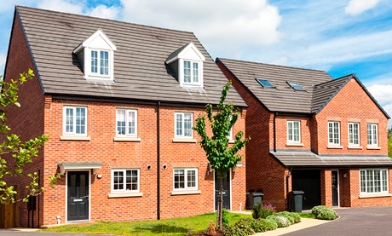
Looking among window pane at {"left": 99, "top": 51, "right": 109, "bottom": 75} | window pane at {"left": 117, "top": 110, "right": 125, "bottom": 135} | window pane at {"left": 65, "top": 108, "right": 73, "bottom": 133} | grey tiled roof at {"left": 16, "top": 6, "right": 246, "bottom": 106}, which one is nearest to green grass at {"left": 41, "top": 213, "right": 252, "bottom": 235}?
window pane at {"left": 65, "top": 108, "right": 73, "bottom": 133}

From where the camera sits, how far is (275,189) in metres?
26.2

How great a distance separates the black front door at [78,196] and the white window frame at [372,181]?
1725cm

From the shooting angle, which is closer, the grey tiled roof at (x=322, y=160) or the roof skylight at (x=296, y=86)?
the grey tiled roof at (x=322, y=160)

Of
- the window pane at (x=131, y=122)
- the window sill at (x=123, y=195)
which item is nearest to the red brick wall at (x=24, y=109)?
the window sill at (x=123, y=195)

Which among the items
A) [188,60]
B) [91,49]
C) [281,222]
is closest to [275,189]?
[281,222]

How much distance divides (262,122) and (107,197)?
1116 centimetres

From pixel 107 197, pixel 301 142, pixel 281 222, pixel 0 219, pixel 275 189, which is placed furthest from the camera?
pixel 301 142

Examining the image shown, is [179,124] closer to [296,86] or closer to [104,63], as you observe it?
[104,63]

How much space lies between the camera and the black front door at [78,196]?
20.3 meters

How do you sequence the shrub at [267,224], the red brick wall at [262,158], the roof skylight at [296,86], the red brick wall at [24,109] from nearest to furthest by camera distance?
the shrub at [267,224] → the red brick wall at [24,109] → the red brick wall at [262,158] → the roof skylight at [296,86]

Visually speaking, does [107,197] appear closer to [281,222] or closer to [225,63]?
[281,222]

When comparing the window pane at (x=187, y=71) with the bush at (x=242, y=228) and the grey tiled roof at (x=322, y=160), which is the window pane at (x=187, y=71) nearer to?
the grey tiled roof at (x=322, y=160)

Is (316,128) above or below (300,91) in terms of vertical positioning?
below

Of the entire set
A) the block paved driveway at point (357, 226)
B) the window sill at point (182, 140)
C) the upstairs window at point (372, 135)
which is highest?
the upstairs window at point (372, 135)
